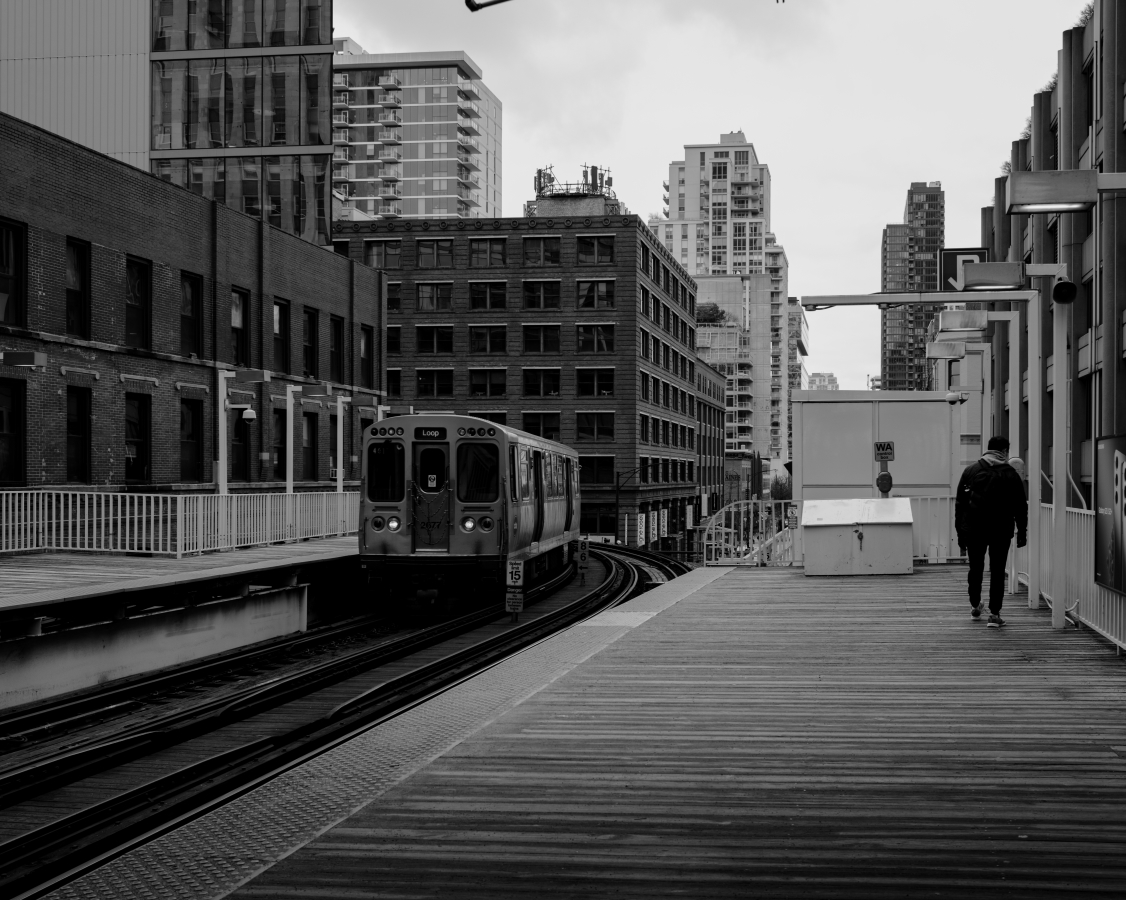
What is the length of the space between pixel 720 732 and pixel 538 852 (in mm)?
2476

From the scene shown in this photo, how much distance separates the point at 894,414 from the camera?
68.9 ft

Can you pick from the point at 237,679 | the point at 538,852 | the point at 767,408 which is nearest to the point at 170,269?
the point at 237,679

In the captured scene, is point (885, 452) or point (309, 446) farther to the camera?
point (309, 446)

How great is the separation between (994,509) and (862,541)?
6.16 meters

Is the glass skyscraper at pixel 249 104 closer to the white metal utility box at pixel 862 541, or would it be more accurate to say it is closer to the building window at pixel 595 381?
the white metal utility box at pixel 862 541

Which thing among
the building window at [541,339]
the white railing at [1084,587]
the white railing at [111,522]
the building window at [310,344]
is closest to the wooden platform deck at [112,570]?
the white railing at [111,522]

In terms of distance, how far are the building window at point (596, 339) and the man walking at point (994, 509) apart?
68511 mm

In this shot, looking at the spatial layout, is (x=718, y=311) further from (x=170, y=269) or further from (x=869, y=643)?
(x=869, y=643)

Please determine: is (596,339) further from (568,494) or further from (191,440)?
(191,440)

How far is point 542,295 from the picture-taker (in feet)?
266

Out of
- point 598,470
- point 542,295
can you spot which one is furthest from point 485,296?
point 598,470

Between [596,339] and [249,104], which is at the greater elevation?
[249,104]

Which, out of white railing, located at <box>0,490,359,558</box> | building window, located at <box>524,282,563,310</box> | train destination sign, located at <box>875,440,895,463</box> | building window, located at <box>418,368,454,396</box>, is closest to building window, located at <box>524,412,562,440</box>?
building window, located at <box>418,368,454,396</box>

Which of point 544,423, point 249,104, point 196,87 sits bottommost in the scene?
point 544,423
